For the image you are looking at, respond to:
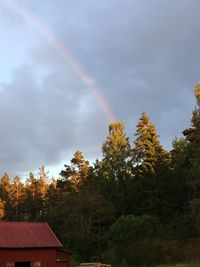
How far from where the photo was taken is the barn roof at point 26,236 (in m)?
45.4

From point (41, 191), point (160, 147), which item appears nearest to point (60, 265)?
point (160, 147)

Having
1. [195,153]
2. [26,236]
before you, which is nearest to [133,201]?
[195,153]

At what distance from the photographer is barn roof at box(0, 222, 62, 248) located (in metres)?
45.4

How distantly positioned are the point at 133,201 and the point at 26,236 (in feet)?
103

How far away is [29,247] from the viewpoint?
1802 inches

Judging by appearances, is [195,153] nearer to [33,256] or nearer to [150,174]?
[150,174]

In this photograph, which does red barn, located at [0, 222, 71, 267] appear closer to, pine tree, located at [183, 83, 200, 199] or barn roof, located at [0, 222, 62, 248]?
barn roof, located at [0, 222, 62, 248]

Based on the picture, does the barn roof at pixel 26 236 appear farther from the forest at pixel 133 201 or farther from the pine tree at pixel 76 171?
the pine tree at pixel 76 171

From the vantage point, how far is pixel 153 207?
237ft

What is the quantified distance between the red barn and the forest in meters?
12.7

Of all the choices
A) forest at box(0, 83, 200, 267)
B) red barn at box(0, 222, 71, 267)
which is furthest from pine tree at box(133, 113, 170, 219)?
red barn at box(0, 222, 71, 267)

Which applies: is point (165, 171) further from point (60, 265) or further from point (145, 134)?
point (60, 265)

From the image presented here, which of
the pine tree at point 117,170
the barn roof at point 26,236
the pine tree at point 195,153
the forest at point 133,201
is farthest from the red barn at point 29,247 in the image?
the pine tree at point 117,170

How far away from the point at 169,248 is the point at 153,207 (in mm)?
12660
